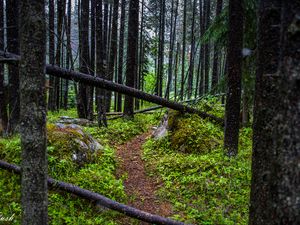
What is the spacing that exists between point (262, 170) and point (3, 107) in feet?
29.4

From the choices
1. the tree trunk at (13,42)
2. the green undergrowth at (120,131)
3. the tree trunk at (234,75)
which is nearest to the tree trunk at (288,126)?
the tree trunk at (234,75)

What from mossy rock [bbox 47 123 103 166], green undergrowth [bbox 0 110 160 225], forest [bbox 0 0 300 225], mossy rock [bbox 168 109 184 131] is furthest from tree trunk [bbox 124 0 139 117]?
mossy rock [bbox 47 123 103 166]

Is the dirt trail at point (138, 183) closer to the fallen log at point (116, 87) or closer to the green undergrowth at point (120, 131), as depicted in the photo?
the green undergrowth at point (120, 131)

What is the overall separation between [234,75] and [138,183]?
150 inches

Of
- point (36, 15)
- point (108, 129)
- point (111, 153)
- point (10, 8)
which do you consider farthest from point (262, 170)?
point (10, 8)

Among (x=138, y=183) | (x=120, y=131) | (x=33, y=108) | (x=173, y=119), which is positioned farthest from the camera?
(x=120, y=131)

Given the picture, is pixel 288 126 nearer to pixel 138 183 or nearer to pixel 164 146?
pixel 138 183

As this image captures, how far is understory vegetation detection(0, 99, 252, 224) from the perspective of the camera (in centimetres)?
580

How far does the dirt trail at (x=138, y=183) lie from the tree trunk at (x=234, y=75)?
2409mm

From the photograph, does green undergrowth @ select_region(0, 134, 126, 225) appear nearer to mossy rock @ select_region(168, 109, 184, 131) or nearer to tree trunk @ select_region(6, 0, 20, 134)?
mossy rock @ select_region(168, 109, 184, 131)

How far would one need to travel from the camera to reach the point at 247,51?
967cm

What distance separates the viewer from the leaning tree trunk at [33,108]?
3.62m

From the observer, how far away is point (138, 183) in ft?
24.9

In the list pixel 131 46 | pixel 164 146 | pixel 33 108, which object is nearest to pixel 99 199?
pixel 33 108
